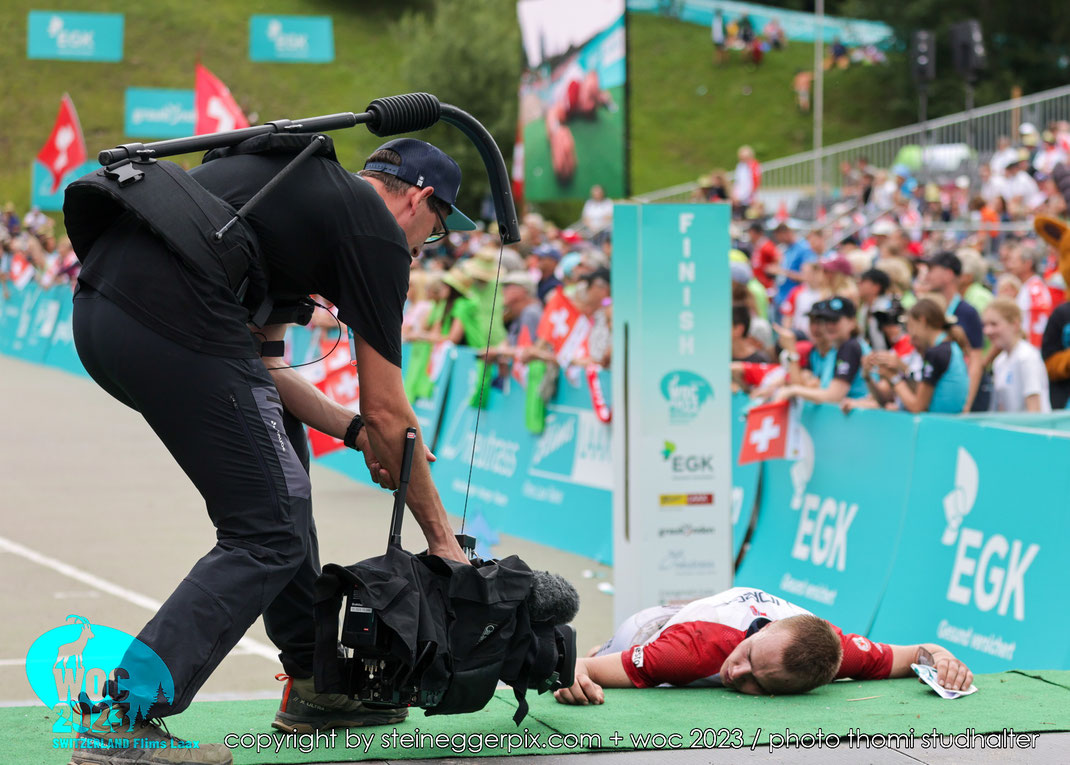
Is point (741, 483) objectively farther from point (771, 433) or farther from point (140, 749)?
point (140, 749)

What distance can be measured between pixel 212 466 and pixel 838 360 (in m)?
5.59

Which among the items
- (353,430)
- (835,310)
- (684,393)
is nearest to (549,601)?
(353,430)

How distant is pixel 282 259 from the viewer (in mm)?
3695

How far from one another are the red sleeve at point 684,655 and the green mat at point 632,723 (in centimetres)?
6

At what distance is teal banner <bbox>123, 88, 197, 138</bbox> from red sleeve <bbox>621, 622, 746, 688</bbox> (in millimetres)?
21911

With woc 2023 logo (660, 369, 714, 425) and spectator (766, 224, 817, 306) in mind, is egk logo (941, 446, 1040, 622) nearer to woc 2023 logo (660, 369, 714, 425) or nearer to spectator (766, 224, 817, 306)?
woc 2023 logo (660, 369, 714, 425)

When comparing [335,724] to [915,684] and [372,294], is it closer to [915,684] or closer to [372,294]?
[372,294]

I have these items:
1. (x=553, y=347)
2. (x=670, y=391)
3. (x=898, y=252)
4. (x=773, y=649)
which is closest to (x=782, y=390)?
(x=670, y=391)

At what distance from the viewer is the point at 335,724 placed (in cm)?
430

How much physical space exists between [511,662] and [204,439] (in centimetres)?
108

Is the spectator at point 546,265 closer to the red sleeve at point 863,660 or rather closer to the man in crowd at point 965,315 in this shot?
the man in crowd at point 965,315

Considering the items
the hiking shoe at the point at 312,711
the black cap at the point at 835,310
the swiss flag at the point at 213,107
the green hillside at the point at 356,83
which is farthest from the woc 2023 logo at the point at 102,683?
the green hillside at the point at 356,83

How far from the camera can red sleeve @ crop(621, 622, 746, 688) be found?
4.82m

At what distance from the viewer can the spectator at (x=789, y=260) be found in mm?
15094
